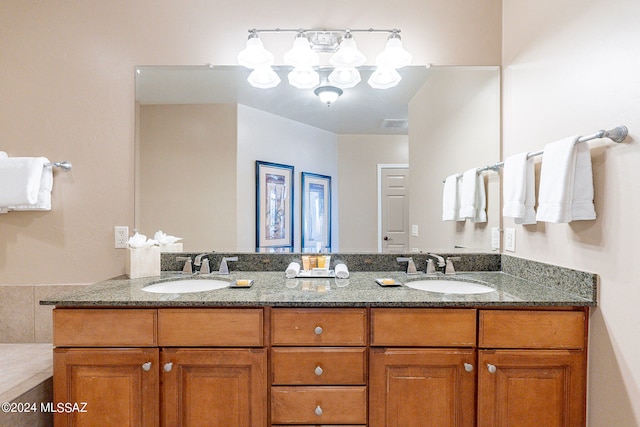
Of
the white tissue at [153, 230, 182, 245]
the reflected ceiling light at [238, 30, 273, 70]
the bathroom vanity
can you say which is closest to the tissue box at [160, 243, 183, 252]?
the white tissue at [153, 230, 182, 245]

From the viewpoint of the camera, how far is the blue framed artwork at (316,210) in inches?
76.4

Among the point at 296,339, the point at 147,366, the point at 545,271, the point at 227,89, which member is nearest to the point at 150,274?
the point at 147,366

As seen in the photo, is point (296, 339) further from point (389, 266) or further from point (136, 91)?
point (136, 91)

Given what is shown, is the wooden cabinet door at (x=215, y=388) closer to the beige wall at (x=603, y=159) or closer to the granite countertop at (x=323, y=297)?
the granite countertop at (x=323, y=297)

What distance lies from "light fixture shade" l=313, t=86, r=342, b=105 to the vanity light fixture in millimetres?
11

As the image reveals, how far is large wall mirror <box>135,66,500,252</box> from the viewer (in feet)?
6.08

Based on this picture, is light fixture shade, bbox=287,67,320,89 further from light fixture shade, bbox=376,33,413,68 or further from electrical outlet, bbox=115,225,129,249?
electrical outlet, bbox=115,225,129,249

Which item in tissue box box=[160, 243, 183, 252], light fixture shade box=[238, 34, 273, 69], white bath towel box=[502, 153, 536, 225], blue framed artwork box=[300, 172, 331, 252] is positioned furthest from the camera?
blue framed artwork box=[300, 172, 331, 252]

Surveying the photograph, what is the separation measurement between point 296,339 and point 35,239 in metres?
1.53

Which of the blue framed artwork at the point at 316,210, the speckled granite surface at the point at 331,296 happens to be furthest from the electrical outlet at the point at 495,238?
the blue framed artwork at the point at 316,210

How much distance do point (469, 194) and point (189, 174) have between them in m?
1.56

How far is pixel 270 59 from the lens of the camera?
1.76 m

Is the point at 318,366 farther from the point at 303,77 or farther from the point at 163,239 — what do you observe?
the point at 303,77

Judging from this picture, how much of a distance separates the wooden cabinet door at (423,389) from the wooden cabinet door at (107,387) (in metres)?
0.85
